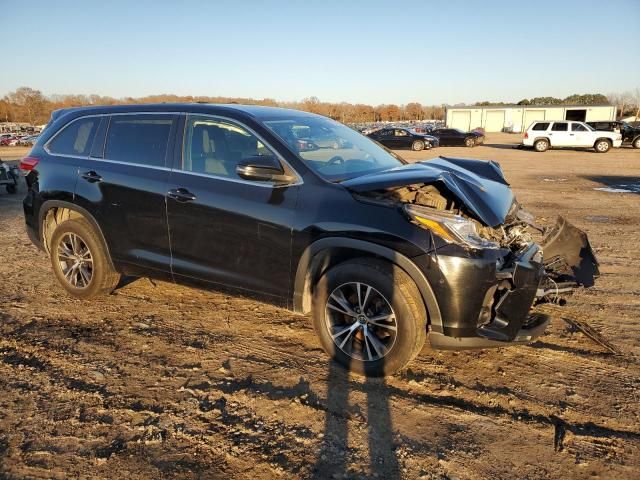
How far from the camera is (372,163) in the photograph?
4.11 meters

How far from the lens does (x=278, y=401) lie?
120 inches

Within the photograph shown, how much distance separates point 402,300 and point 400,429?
2.57ft

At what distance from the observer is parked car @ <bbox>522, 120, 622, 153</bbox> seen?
87.6ft

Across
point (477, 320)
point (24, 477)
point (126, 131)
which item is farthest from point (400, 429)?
point (126, 131)

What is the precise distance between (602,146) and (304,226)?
2874cm

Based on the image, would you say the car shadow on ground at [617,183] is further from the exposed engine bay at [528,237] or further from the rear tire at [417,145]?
the rear tire at [417,145]

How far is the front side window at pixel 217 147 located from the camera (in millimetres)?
3740

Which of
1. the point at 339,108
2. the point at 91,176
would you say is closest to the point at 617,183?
the point at 91,176

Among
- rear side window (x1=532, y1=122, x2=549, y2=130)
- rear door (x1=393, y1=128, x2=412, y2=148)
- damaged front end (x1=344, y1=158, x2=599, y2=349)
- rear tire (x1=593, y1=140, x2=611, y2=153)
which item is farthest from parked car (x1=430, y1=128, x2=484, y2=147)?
damaged front end (x1=344, y1=158, x2=599, y2=349)

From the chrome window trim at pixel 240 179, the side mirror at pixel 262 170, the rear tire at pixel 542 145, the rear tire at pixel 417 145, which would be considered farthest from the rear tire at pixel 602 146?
the side mirror at pixel 262 170

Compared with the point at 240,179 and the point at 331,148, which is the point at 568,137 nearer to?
the point at 331,148

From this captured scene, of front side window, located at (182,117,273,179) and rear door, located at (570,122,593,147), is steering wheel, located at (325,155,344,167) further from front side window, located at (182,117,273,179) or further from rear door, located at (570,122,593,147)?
rear door, located at (570,122,593,147)

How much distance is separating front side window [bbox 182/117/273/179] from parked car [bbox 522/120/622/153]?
28.0 meters

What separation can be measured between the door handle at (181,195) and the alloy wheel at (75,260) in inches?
50.0
